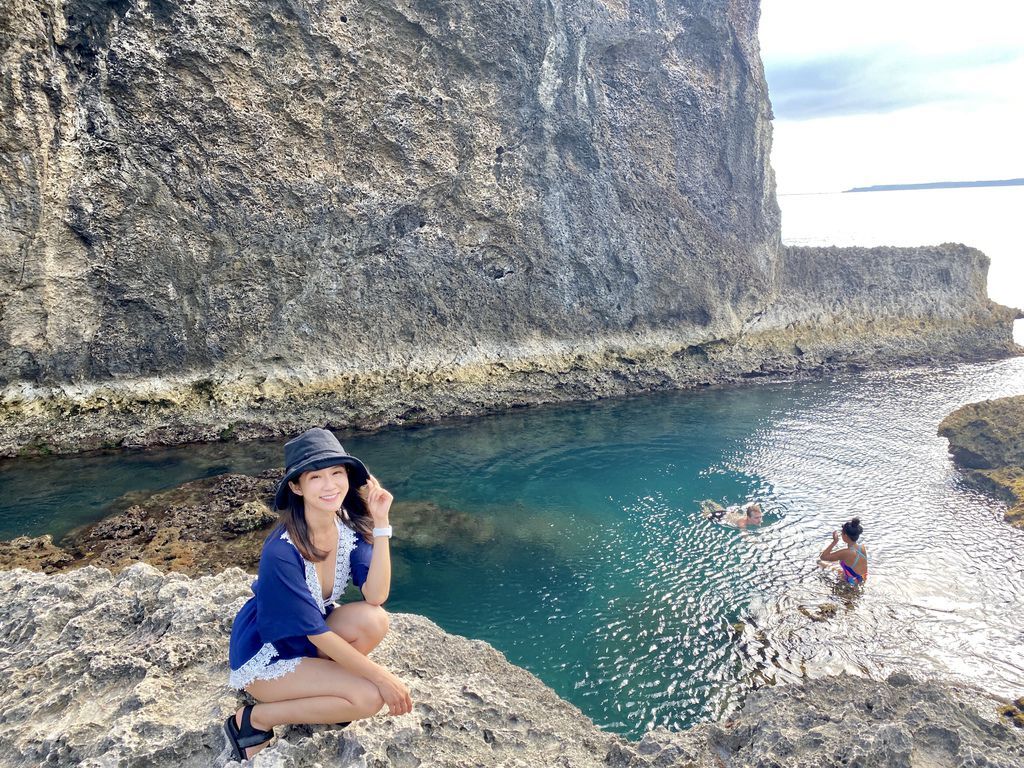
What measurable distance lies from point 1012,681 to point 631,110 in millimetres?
25912

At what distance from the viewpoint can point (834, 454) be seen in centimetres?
1811

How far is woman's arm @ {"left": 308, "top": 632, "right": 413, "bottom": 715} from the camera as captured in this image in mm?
3709

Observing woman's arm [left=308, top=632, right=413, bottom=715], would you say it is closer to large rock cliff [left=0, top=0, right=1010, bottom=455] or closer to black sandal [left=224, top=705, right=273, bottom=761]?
black sandal [left=224, top=705, right=273, bottom=761]

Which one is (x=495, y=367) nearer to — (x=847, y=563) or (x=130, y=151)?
(x=130, y=151)

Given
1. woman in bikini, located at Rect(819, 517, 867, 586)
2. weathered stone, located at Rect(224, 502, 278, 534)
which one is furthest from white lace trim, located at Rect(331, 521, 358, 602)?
woman in bikini, located at Rect(819, 517, 867, 586)

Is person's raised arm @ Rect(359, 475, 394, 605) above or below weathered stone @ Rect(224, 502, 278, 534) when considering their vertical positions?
above

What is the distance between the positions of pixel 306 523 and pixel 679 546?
10371 millimetres

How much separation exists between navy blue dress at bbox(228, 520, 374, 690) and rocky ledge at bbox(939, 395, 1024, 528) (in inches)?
689

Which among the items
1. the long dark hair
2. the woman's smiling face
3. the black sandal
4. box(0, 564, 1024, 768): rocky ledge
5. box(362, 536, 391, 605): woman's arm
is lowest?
box(0, 564, 1024, 768): rocky ledge

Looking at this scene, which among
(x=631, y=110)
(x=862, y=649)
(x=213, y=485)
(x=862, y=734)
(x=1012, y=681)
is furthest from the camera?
(x=631, y=110)

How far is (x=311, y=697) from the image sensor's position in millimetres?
3855

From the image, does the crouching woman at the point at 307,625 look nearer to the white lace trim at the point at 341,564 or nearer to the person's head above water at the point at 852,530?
the white lace trim at the point at 341,564

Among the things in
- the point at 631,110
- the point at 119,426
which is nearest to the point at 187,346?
the point at 119,426

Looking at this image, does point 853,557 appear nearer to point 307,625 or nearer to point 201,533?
point 307,625
